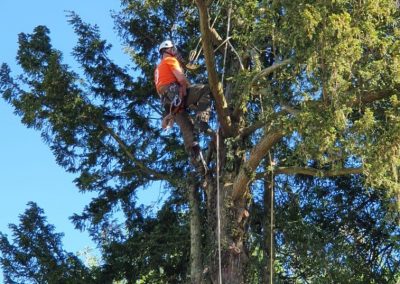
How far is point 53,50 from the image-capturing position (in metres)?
9.89

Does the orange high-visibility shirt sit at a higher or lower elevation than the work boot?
higher

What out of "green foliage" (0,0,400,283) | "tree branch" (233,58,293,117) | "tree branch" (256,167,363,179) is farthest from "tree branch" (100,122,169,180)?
"tree branch" (233,58,293,117)

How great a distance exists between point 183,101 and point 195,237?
5.47 ft

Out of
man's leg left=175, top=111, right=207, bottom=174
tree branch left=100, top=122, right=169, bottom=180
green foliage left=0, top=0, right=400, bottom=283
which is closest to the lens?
green foliage left=0, top=0, right=400, bottom=283

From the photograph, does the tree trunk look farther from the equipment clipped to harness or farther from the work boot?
the equipment clipped to harness

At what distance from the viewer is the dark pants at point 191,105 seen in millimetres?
8242

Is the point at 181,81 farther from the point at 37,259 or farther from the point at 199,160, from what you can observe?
the point at 37,259

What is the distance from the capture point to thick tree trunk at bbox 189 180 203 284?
8031 mm

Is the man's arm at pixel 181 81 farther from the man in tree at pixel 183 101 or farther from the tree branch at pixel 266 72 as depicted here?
the tree branch at pixel 266 72

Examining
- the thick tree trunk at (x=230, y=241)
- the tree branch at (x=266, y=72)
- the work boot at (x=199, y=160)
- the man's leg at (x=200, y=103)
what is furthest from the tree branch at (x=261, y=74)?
the thick tree trunk at (x=230, y=241)

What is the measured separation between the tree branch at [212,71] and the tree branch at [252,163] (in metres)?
0.64

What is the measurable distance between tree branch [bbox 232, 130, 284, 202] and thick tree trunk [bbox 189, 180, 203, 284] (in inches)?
22.8

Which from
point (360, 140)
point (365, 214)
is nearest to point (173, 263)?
point (365, 214)

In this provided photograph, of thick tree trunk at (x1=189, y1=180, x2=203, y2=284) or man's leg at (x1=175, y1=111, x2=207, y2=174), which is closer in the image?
thick tree trunk at (x1=189, y1=180, x2=203, y2=284)
